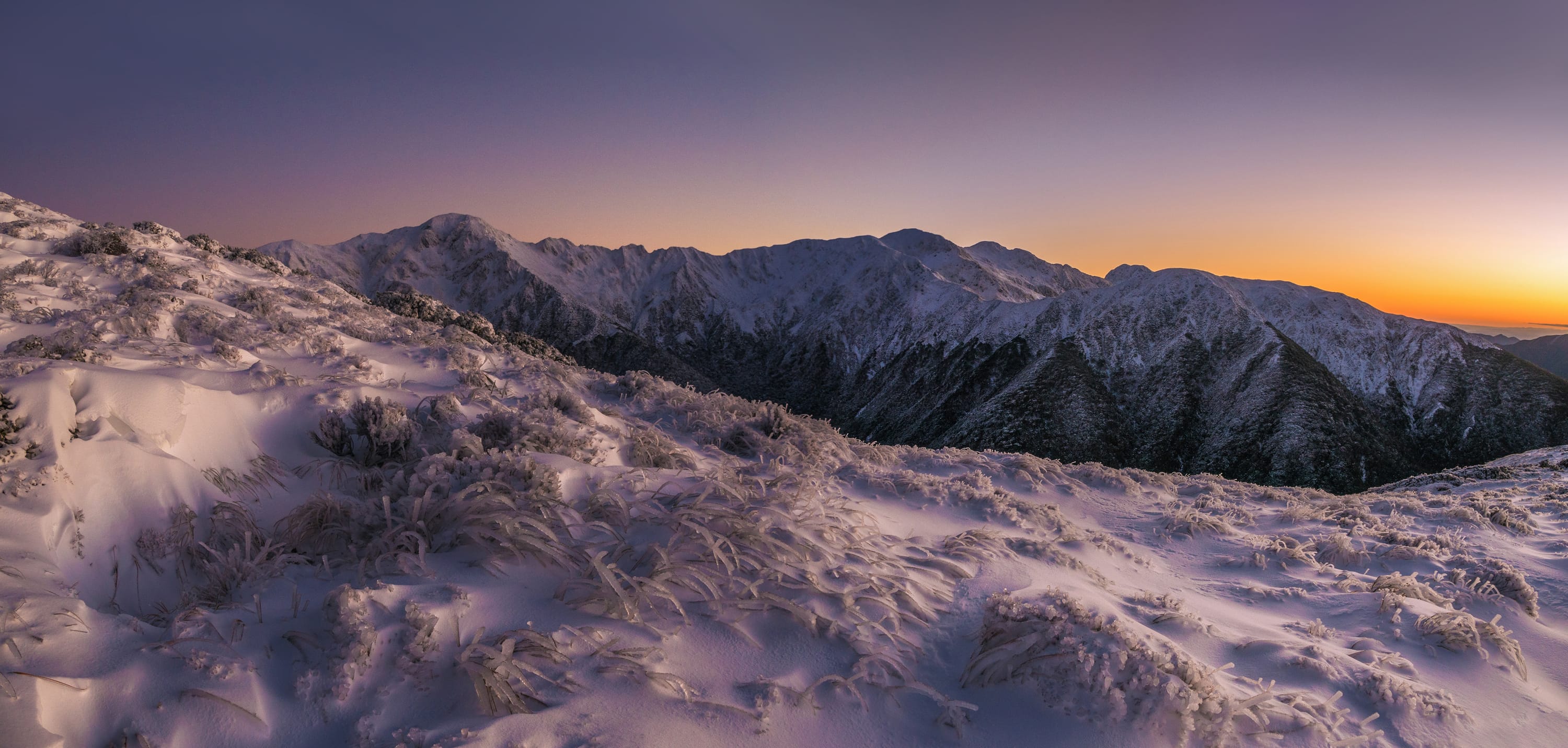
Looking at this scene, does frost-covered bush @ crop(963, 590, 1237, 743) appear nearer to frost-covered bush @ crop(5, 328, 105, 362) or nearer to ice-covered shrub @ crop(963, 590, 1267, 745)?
ice-covered shrub @ crop(963, 590, 1267, 745)

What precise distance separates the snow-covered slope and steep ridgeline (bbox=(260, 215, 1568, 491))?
54.2 meters

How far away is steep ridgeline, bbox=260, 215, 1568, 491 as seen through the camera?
181 ft

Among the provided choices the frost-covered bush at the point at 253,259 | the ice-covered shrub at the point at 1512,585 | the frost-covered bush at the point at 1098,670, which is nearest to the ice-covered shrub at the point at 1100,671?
the frost-covered bush at the point at 1098,670

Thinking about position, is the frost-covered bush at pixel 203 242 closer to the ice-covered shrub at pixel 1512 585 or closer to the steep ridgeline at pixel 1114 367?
the ice-covered shrub at pixel 1512 585

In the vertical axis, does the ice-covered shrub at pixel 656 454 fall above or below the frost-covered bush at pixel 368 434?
below

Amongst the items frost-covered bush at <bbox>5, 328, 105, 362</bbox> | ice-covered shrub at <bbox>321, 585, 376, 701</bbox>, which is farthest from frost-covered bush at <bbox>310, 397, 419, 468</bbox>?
ice-covered shrub at <bbox>321, 585, 376, 701</bbox>

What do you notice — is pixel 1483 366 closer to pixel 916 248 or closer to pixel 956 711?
pixel 956 711

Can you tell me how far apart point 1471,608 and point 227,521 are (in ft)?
33.9

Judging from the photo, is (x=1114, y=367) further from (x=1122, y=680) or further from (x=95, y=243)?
(x=95, y=243)

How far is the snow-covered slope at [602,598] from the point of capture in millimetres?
2596

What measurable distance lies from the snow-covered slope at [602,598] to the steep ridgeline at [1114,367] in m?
54.2

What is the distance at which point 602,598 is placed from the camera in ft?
11.1

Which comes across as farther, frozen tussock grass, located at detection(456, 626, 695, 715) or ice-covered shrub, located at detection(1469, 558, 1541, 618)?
ice-covered shrub, located at detection(1469, 558, 1541, 618)

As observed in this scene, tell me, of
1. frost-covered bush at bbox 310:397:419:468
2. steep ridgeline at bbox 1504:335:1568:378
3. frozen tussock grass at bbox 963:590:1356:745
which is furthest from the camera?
steep ridgeline at bbox 1504:335:1568:378
